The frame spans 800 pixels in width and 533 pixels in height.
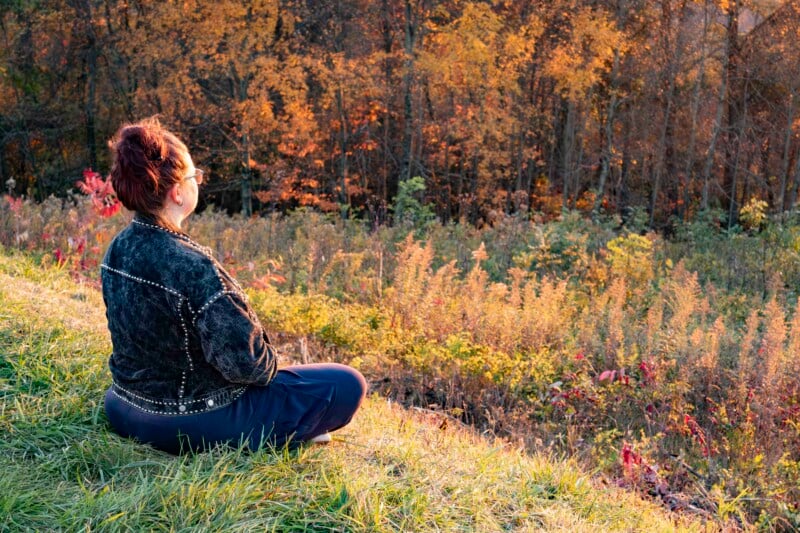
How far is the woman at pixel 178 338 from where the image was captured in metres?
2.83

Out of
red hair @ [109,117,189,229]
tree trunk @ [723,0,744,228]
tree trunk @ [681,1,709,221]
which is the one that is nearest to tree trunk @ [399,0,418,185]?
tree trunk @ [681,1,709,221]

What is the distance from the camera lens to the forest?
17859mm

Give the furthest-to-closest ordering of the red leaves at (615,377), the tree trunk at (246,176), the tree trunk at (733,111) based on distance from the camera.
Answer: the tree trunk at (246,176)
the tree trunk at (733,111)
the red leaves at (615,377)

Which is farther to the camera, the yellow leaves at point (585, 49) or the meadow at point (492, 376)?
the yellow leaves at point (585, 49)

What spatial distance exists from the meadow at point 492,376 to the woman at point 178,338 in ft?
0.51

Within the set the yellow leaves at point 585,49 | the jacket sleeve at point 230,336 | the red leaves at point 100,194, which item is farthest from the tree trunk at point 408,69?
the jacket sleeve at point 230,336

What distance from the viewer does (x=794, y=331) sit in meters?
5.52

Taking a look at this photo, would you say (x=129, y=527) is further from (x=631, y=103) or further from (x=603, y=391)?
(x=631, y=103)

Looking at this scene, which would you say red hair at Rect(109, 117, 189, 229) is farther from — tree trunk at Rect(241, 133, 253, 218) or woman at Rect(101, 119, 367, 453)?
tree trunk at Rect(241, 133, 253, 218)

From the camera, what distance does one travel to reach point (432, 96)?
2080 centimetres

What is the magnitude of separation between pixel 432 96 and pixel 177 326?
735 inches

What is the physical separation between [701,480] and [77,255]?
5717 mm

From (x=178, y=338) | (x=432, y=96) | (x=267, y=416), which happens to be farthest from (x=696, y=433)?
(x=432, y=96)

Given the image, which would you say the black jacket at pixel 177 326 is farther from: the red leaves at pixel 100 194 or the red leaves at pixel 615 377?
the red leaves at pixel 100 194
